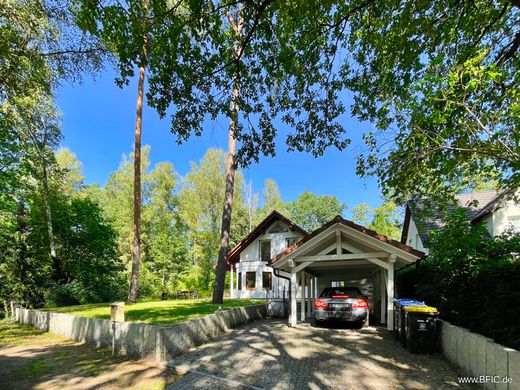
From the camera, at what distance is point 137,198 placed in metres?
16.6

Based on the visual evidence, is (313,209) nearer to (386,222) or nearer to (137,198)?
(386,222)

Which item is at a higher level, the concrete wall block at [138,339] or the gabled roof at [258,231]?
the gabled roof at [258,231]

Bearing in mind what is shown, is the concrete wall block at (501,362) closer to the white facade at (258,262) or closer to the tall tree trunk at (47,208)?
the white facade at (258,262)

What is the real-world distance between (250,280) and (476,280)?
21315 millimetres

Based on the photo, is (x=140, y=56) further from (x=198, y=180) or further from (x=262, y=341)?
(x=198, y=180)

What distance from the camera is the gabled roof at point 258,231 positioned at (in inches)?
967

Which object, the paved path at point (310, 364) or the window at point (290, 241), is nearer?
the paved path at point (310, 364)

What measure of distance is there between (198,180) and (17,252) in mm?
19384

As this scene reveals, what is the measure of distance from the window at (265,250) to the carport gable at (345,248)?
14.1 metres

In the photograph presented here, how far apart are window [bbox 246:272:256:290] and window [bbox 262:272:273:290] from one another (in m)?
0.93

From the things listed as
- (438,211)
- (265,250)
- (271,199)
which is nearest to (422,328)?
(438,211)

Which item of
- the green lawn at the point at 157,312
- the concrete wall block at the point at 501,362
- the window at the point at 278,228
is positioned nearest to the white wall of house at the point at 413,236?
the window at the point at 278,228

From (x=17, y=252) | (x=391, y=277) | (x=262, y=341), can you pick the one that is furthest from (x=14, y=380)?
(x=17, y=252)

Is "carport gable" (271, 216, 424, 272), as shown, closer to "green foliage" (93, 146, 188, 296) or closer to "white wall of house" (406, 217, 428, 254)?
"white wall of house" (406, 217, 428, 254)
